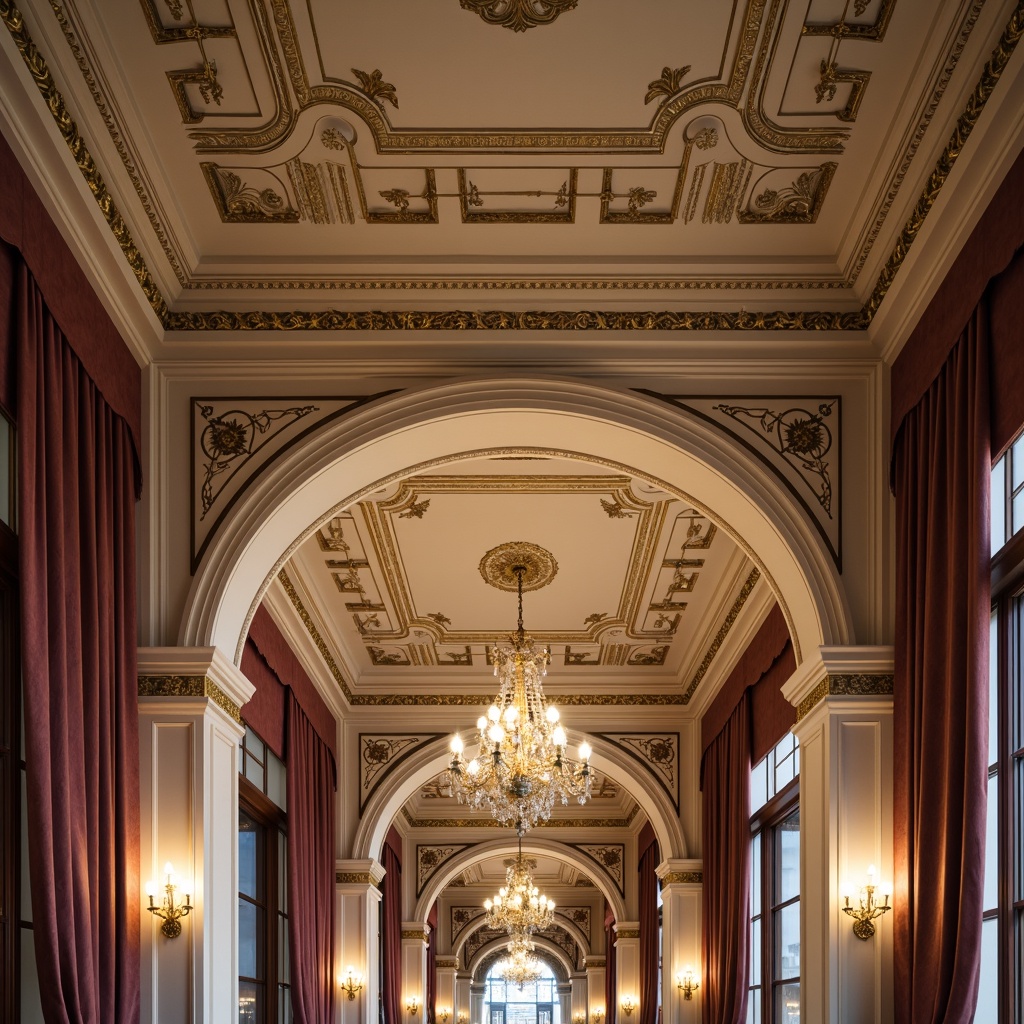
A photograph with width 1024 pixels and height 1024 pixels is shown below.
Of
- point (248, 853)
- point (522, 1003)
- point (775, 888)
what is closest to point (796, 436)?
point (775, 888)

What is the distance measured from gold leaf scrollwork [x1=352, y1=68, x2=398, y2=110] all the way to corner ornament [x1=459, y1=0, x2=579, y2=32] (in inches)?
22.9

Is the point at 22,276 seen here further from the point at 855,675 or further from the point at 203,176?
the point at 855,675

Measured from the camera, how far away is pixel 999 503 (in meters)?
6.08

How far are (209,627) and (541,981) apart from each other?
43.0m

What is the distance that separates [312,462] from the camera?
752 centimetres

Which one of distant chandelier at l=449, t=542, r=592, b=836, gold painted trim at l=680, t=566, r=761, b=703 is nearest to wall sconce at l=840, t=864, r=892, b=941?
gold painted trim at l=680, t=566, r=761, b=703

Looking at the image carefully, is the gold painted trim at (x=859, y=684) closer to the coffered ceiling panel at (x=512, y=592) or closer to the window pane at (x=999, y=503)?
the window pane at (x=999, y=503)

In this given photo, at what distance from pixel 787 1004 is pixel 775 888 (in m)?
0.94

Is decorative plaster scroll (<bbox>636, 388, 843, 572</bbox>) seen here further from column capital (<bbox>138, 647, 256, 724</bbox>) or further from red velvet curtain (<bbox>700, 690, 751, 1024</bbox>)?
red velvet curtain (<bbox>700, 690, 751, 1024</bbox>)

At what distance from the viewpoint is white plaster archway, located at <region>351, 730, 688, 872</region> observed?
14.4m

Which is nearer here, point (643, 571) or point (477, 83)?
point (477, 83)

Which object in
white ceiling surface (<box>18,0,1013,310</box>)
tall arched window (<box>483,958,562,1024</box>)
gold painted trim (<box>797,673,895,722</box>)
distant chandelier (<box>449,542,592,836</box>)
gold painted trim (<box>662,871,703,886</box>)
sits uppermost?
white ceiling surface (<box>18,0,1013,310</box>)

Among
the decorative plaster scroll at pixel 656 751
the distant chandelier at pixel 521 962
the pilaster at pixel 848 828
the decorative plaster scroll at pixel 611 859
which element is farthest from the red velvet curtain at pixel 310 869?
the distant chandelier at pixel 521 962

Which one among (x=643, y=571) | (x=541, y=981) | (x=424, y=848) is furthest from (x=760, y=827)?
(x=541, y=981)
